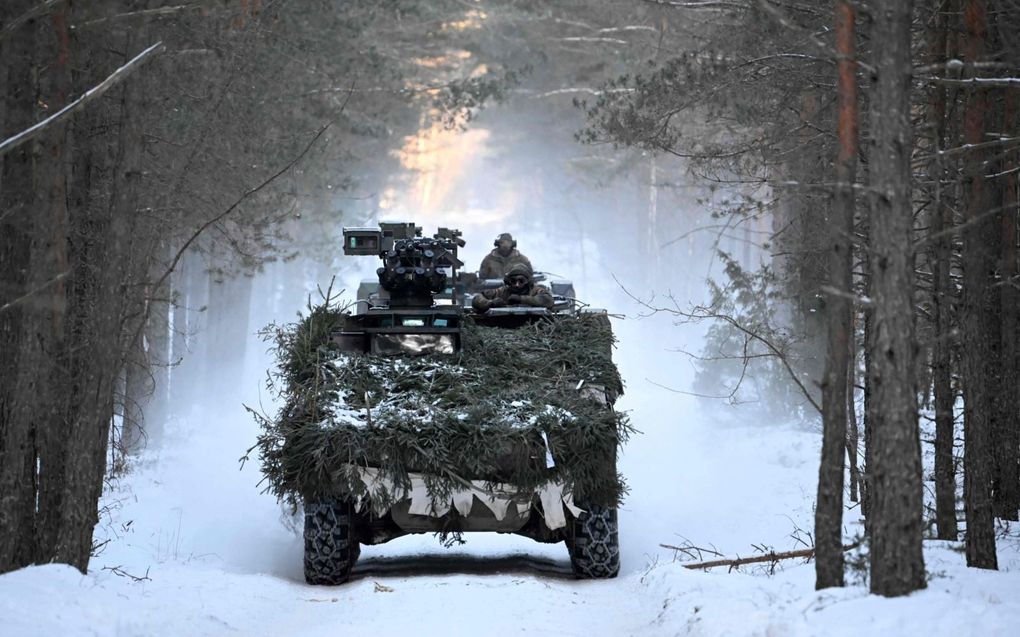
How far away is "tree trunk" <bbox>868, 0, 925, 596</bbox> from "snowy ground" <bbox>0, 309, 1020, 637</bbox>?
393 millimetres

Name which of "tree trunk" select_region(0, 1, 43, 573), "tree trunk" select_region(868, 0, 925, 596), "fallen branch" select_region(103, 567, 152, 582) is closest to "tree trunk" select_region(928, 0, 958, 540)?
"tree trunk" select_region(868, 0, 925, 596)

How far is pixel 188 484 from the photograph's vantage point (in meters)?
20.9

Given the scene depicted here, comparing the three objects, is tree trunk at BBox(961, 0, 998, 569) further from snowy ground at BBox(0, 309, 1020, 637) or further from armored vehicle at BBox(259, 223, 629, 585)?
armored vehicle at BBox(259, 223, 629, 585)

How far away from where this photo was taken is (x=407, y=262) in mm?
12562

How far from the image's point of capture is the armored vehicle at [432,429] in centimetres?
1059

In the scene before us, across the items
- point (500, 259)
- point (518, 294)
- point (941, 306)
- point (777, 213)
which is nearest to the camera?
point (941, 306)

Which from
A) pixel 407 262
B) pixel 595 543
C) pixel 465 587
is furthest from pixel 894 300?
pixel 407 262

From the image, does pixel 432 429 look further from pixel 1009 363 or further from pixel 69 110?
pixel 1009 363

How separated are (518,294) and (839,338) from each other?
22.3 feet

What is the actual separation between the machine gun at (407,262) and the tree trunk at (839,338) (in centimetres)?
Answer: 549

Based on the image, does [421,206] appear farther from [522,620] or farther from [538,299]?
[522,620]

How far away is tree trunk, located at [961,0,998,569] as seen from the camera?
890 centimetres

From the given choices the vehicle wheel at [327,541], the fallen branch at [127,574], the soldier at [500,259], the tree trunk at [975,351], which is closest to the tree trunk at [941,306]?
the tree trunk at [975,351]

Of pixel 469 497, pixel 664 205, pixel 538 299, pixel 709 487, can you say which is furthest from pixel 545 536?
pixel 664 205
